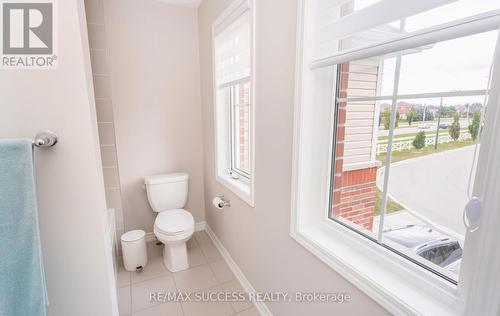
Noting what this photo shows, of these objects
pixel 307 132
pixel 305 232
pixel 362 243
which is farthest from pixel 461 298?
pixel 307 132

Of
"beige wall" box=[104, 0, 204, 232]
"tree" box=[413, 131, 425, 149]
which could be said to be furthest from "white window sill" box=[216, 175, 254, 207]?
"tree" box=[413, 131, 425, 149]

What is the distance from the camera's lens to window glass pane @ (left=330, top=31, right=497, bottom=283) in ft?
2.22

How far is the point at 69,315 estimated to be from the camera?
100 cm

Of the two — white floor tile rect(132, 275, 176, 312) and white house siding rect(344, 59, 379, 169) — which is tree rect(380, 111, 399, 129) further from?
white floor tile rect(132, 275, 176, 312)

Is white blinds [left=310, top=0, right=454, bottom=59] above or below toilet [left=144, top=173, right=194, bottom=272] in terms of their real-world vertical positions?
above

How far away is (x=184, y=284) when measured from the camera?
191 centimetres

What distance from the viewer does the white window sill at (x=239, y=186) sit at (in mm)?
1652

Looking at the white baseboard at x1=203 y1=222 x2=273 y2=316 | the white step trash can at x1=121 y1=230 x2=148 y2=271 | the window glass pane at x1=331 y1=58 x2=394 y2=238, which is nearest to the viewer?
the window glass pane at x1=331 y1=58 x2=394 y2=238

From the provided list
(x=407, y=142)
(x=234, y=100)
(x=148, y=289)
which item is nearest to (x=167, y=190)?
(x=148, y=289)

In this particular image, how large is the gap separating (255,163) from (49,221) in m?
1.06

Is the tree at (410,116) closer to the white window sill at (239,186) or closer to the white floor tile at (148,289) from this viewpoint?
the white window sill at (239,186)

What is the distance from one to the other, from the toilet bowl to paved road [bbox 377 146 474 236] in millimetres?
1605

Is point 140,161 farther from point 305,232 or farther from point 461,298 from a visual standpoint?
point 461,298

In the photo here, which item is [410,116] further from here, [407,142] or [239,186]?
[239,186]
